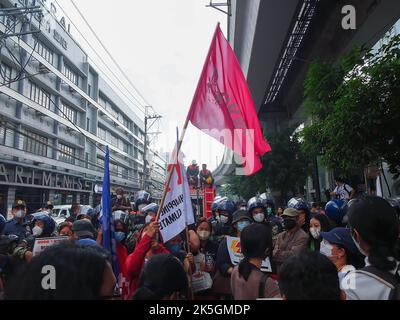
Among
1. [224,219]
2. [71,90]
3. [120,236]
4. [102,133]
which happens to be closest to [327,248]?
[120,236]

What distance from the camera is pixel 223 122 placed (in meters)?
3.43

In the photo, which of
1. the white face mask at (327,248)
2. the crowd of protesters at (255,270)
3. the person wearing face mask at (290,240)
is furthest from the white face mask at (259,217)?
the white face mask at (327,248)

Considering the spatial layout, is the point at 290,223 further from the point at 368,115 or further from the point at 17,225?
the point at 17,225

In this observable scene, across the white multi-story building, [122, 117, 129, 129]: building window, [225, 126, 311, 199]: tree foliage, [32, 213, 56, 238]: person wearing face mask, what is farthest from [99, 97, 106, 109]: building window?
[32, 213, 56, 238]: person wearing face mask

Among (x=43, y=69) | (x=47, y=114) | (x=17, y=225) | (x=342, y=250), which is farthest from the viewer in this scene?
(x=47, y=114)

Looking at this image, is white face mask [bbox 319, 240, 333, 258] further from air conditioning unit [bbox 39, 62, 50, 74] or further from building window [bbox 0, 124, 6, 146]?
air conditioning unit [bbox 39, 62, 50, 74]

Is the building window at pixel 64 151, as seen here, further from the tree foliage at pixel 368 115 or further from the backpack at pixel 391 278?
the backpack at pixel 391 278

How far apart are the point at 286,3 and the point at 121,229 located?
8.10 m

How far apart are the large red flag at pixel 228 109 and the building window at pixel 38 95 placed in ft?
78.0

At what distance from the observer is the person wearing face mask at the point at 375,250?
1528 mm

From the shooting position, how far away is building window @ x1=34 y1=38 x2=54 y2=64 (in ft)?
80.2

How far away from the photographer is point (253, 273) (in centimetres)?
222

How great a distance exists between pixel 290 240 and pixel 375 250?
2157 millimetres
